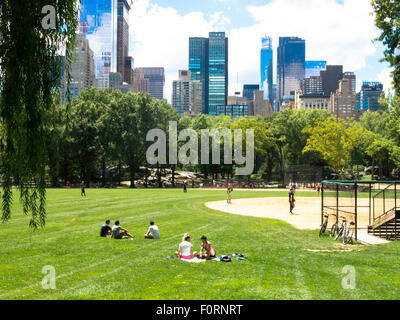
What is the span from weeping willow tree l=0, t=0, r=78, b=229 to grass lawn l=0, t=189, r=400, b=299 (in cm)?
325

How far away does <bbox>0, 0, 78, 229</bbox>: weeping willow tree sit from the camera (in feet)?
22.6

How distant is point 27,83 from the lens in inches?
279

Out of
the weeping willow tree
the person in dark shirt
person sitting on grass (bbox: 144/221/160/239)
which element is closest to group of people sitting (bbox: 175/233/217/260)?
person sitting on grass (bbox: 144/221/160/239)

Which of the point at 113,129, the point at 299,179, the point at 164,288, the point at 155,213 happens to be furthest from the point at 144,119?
the point at 164,288

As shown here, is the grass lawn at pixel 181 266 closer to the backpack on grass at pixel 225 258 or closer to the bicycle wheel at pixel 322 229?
the backpack on grass at pixel 225 258

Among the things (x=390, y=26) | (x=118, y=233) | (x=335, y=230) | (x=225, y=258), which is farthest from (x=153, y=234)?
(x=390, y=26)

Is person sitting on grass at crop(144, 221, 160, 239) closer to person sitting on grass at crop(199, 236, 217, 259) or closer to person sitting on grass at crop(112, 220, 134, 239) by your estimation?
person sitting on grass at crop(112, 220, 134, 239)

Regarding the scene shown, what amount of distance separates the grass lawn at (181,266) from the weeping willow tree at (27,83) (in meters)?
3.25

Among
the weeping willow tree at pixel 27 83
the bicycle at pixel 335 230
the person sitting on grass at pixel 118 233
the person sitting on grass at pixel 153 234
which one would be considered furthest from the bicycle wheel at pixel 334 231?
the weeping willow tree at pixel 27 83

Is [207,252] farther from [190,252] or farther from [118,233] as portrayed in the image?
[118,233]

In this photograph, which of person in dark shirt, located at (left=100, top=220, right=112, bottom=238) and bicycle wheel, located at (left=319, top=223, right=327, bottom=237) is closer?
person in dark shirt, located at (left=100, top=220, right=112, bottom=238)

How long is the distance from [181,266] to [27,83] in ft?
25.5

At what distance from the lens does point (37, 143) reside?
23.8ft
